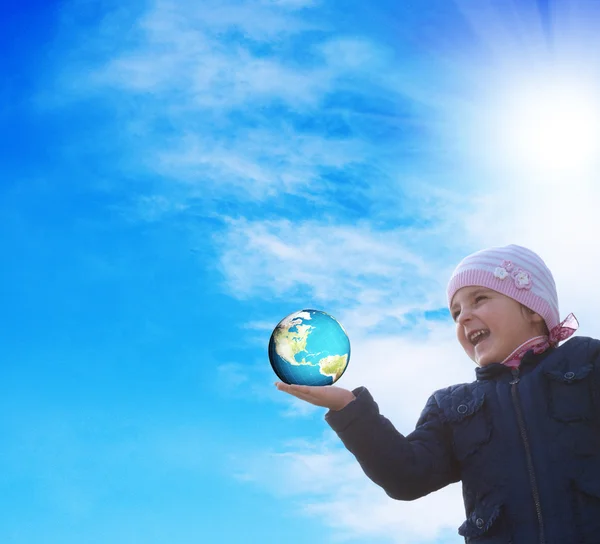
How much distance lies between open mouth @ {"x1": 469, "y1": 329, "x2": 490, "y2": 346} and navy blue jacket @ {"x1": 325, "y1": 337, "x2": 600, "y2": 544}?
0.38m

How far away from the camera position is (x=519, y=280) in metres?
6.00

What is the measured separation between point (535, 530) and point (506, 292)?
6.77 ft

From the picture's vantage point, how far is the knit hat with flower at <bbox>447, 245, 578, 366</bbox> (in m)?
5.96

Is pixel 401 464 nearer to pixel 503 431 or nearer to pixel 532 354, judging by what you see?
pixel 503 431

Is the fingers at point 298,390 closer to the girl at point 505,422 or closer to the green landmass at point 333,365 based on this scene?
the girl at point 505,422

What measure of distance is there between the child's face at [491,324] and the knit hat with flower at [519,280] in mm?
72

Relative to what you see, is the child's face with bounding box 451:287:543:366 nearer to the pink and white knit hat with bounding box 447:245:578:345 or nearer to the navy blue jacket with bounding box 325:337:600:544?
the pink and white knit hat with bounding box 447:245:578:345

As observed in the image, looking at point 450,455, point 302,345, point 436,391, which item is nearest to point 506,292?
point 436,391

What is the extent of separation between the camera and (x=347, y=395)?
17.8 ft

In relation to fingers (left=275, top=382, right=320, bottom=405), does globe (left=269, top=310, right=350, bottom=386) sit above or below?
above

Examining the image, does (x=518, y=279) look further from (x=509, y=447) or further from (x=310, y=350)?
(x=310, y=350)

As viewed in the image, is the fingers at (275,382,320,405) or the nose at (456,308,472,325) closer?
the fingers at (275,382,320,405)

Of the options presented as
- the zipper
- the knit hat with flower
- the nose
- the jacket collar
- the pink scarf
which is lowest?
the zipper

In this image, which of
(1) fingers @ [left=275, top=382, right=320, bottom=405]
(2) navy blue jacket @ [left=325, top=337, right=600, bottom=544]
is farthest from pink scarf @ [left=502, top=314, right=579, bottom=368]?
(1) fingers @ [left=275, top=382, right=320, bottom=405]
